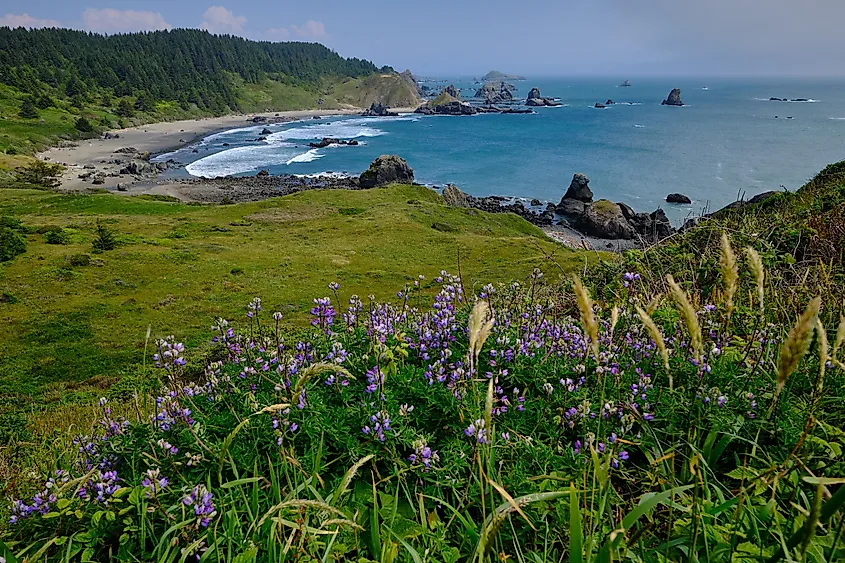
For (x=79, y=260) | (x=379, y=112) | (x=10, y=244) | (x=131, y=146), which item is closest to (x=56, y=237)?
(x=10, y=244)

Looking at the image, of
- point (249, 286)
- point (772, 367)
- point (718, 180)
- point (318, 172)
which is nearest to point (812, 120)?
point (718, 180)

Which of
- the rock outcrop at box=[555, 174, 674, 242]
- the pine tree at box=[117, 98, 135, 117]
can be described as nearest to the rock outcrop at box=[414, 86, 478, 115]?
the pine tree at box=[117, 98, 135, 117]

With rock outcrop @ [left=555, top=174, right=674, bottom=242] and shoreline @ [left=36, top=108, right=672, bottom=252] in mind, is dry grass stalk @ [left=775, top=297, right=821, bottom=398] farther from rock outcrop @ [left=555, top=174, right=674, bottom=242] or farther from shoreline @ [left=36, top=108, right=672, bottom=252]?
rock outcrop @ [left=555, top=174, right=674, bottom=242]

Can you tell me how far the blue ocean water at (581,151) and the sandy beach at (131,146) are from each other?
7746mm

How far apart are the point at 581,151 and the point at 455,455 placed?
11054 cm

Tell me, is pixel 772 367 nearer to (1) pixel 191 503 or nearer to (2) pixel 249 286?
(1) pixel 191 503

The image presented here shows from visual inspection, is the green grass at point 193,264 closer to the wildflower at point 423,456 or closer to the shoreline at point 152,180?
the wildflower at point 423,456

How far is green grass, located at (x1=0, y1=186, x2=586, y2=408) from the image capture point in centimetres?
1942

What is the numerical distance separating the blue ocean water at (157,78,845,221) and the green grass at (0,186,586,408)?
27.8 meters

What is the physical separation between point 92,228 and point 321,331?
44.5m

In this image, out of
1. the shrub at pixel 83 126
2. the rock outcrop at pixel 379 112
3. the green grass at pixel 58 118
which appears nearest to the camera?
the green grass at pixel 58 118

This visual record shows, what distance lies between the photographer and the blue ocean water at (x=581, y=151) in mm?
72750

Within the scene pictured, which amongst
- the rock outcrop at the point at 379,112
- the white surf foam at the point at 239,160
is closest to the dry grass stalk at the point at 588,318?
the white surf foam at the point at 239,160

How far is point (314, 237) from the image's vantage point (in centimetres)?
4400
